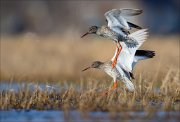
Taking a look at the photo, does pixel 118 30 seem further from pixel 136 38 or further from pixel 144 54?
pixel 144 54

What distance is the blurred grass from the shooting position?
22.1m

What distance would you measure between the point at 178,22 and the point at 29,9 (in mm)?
10951

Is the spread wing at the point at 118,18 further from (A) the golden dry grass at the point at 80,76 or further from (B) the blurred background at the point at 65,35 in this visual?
(B) the blurred background at the point at 65,35

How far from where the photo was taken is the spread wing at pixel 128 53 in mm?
16281

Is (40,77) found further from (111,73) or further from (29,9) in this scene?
(29,9)

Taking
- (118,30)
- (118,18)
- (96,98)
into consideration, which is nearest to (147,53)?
(118,30)

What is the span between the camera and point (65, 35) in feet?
151

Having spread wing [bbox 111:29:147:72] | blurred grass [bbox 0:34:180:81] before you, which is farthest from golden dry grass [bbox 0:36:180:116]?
spread wing [bbox 111:29:147:72]

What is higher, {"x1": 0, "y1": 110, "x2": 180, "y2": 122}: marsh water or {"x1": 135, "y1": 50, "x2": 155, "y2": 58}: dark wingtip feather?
Answer: {"x1": 135, "y1": 50, "x2": 155, "y2": 58}: dark wingtip feather

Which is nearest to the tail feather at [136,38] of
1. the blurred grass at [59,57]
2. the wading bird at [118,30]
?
the wading bird at [118,30]

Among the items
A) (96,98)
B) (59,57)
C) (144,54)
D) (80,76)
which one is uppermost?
(59,57)

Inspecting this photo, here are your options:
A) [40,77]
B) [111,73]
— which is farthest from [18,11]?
[111,73]

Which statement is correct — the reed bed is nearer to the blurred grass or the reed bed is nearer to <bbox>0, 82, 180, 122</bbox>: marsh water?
<bbox>0, 82, 180, 122</bbox>: marsh water

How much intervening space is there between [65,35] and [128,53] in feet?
97.3
